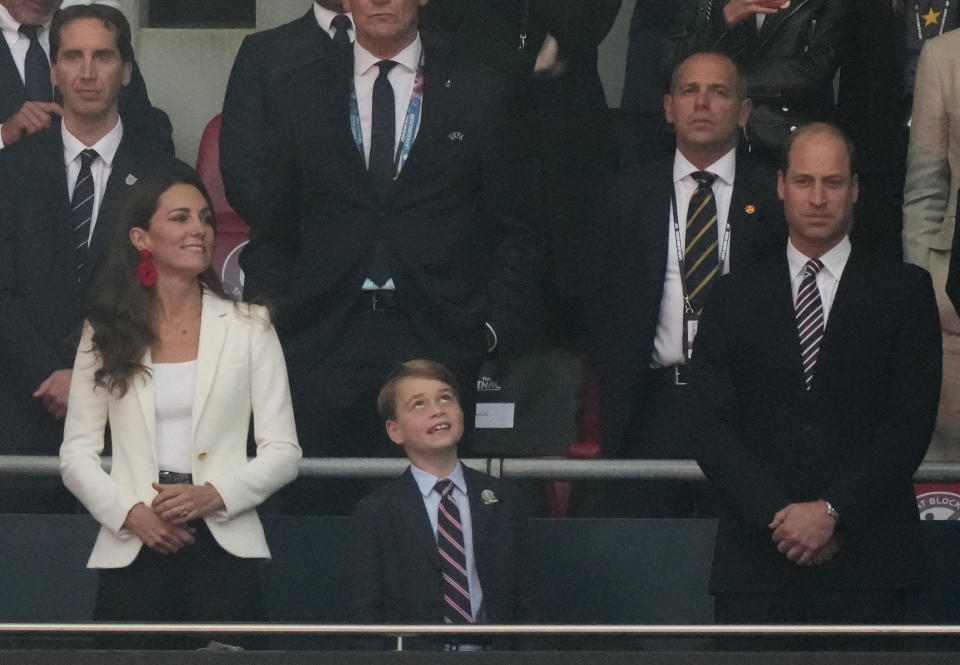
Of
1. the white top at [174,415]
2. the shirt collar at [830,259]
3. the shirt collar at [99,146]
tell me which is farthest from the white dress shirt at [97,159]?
the shirt collar at [830,259]

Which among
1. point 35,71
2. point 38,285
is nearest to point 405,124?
point 38,285

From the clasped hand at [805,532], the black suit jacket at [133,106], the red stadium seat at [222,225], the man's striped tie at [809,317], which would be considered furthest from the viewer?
the red stadium seat at [222,225]

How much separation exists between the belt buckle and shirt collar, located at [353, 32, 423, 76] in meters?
1.27

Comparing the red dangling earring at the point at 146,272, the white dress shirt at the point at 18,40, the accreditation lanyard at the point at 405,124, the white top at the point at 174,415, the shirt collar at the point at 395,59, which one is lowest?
the white top at the point at 174,415

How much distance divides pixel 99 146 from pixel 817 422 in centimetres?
262

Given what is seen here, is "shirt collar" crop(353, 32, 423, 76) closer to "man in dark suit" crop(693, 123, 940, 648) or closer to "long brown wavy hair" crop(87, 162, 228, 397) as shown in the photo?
"long brown wavy hair" crop(87, 162, 228, 397)

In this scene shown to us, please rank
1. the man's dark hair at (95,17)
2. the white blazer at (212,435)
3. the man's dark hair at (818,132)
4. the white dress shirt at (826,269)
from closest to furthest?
the white blazer at (212,435), the white dress shirt at (826,269), the man's dark hair at (818,132), the man's dark hair at (95,17)

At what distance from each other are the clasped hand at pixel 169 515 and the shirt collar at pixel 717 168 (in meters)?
2.00

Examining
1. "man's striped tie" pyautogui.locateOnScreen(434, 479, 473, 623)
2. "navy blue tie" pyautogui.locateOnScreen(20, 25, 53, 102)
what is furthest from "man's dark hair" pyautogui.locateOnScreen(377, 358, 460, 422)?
"navy blue tie" pyautogui.locateOnScreen(20, 25, 53, 102)

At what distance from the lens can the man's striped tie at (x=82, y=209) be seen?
695 centimetres

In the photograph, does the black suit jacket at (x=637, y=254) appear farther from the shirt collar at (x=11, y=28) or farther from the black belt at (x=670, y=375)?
the shirt collar at (x=11, y=28)

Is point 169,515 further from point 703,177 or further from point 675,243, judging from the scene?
point 703,177

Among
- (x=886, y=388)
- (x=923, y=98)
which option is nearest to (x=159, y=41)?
(x=923, y=98)

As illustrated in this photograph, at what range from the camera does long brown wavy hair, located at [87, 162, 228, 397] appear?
598 cm
